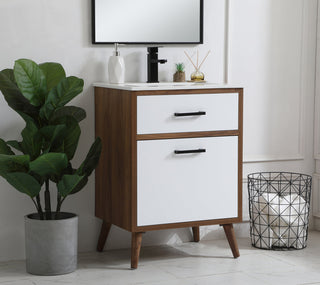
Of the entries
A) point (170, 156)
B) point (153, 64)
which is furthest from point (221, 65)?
point (170, 156)

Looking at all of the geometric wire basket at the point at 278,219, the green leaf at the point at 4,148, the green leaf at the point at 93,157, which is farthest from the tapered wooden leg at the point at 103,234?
the geometric wire basket at the point at 278,219

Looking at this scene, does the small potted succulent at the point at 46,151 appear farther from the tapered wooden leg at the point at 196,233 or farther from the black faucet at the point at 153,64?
the tapered wooden leg at the point at 196,233

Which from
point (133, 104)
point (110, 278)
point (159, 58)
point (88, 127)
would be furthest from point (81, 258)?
point (159, 58)

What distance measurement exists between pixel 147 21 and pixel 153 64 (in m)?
0.22

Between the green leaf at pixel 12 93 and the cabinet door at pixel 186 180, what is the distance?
54 centimetres

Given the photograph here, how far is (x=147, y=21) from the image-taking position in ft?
10.9

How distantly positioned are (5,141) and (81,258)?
675mm

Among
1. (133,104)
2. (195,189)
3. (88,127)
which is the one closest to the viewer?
(133,104)

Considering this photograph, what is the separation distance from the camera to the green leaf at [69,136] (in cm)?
289

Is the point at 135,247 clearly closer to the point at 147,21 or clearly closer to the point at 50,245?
the point at 50,245

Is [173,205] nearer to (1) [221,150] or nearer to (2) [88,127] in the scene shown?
(1) [221,150]

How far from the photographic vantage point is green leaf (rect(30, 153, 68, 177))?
2.71 metres

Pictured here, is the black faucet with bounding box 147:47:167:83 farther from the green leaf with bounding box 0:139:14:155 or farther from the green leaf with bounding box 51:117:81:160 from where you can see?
the green leaf with bounding box 0:139:14:155

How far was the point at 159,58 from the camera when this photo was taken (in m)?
3.40
